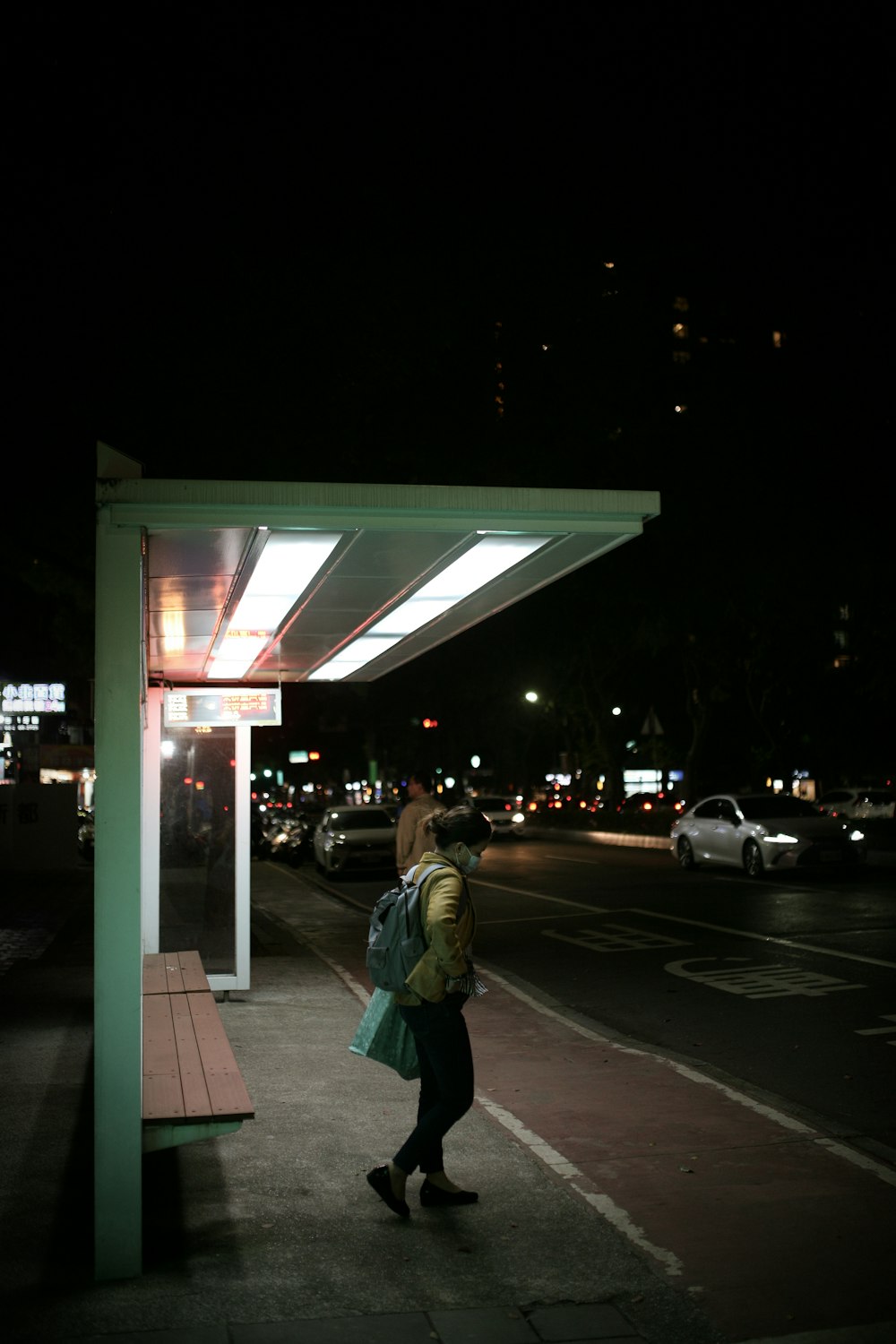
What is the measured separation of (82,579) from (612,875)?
465 inches

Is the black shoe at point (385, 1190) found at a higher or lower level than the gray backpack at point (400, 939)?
lower

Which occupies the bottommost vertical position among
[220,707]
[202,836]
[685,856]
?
[685,856]

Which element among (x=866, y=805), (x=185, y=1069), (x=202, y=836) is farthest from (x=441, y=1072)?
(x=866, y=805)

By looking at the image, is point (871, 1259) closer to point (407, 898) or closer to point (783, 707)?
point (407, 898)

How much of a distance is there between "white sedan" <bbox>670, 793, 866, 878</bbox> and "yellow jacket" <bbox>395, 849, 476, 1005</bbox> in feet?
60.8

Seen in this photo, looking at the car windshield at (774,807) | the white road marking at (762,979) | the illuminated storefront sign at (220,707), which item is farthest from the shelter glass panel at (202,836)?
the car windshield at (774,807)

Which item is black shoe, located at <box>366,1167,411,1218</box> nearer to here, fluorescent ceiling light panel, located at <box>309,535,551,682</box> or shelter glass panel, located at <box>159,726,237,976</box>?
fluorescent ceiling light panel, located at <box>309,535,551,682</box>

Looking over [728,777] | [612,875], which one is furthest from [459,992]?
[728,777]

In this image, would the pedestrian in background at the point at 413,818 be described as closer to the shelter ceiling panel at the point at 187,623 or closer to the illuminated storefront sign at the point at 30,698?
the shelter ceiling panel at the point at 187,623

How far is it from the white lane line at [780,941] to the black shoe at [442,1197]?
8.03 m

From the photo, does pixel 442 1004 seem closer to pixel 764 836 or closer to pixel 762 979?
pixel 762 979

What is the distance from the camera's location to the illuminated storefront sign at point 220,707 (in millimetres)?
10516

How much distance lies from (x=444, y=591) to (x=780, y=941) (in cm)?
867

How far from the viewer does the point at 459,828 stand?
18.1ft
